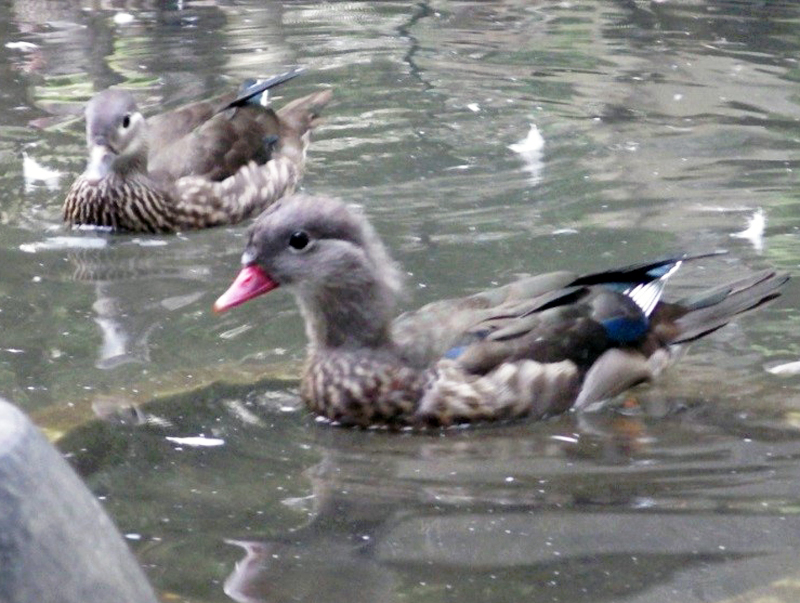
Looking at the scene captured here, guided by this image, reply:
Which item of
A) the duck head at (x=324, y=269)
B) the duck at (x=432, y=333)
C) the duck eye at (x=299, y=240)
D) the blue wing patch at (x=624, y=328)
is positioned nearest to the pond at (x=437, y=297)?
the duck at (x=432, y=333)

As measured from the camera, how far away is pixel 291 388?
626 cm

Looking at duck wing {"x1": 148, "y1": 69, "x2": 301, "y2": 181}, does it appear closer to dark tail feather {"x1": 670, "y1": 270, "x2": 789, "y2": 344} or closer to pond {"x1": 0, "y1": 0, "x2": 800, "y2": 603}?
pond {"x1": 0, "y1": 0, "x2": 800, "y2": 603}

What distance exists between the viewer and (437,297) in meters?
7.13

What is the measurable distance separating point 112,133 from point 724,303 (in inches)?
145

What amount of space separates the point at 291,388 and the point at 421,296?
1085mm

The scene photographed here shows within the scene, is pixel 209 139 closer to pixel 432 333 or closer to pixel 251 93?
pixel 251 93

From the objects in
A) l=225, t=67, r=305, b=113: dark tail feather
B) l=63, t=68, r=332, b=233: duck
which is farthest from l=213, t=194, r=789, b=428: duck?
l=225, t=67, r=305, b=113: dark tail feather

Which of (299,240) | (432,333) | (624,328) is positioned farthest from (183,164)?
(624,328)

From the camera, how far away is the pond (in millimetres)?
4691

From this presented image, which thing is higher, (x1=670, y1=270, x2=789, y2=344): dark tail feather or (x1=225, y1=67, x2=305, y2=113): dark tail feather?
(x1=670, y1=270, x2=789, y2=344): dark tail feather

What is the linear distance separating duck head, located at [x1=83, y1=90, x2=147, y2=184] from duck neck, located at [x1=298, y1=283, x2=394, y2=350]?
2.95 meters

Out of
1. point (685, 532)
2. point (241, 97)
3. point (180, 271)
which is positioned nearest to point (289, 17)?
point (241, 97)

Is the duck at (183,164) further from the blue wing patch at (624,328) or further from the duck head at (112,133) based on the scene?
the blue wing patch at (624,328)

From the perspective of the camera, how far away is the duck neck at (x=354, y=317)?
5.97m
